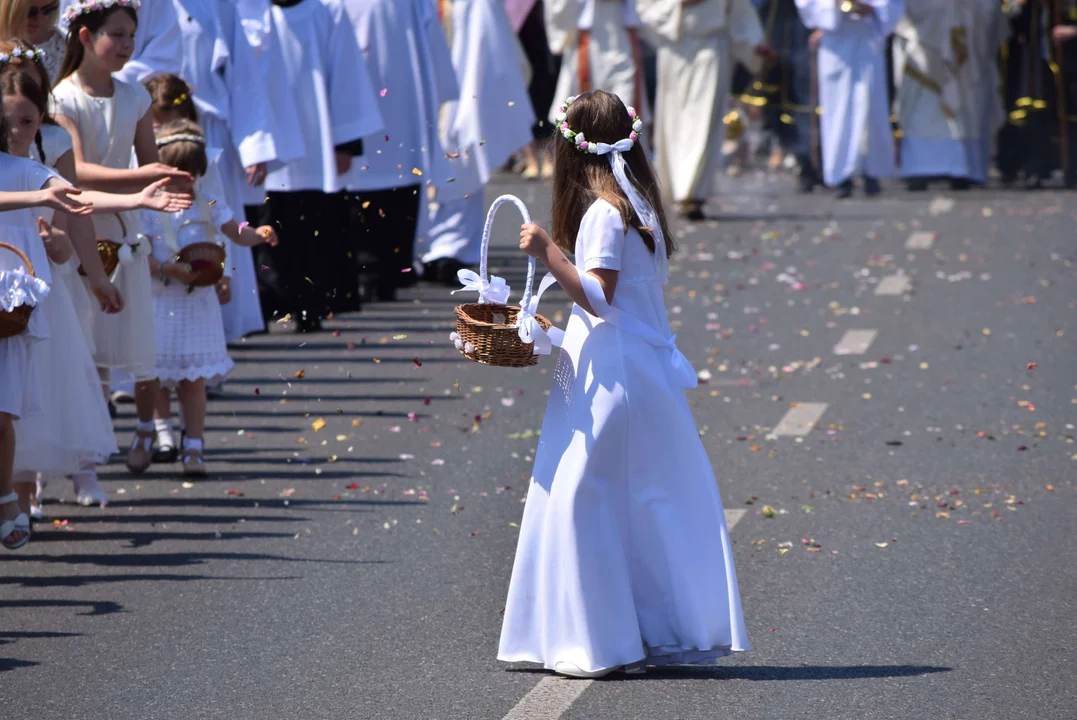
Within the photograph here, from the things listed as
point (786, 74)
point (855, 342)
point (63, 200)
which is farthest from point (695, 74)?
point (63, 200)

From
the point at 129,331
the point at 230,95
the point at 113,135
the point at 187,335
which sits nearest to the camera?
the point at 113,135

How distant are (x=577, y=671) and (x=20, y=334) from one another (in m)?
2.38

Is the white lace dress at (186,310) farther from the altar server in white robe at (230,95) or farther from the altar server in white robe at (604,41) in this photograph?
the altar server in white robe at (604,41)

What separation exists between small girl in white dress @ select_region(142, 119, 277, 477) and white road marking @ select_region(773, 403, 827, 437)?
2506 mm

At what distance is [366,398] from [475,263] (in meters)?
3.77

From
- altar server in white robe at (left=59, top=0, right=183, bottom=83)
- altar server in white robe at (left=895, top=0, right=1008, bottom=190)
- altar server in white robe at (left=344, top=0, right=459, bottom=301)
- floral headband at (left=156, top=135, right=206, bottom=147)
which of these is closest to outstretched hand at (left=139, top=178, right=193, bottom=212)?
floral headband at (left=156, top=135, right=206, bottom=147)

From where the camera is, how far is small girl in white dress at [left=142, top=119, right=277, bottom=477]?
791cm

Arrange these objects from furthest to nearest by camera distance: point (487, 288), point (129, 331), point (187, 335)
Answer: point (187, 335) < point (129, 331) < point (487, 288)

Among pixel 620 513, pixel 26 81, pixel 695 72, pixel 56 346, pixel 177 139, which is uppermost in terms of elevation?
pixel 26 81

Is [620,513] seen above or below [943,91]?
above

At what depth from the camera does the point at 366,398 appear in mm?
9711

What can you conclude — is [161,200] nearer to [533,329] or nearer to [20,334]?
[20,334]

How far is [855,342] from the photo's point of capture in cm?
1087

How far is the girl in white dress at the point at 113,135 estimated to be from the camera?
285 inches
